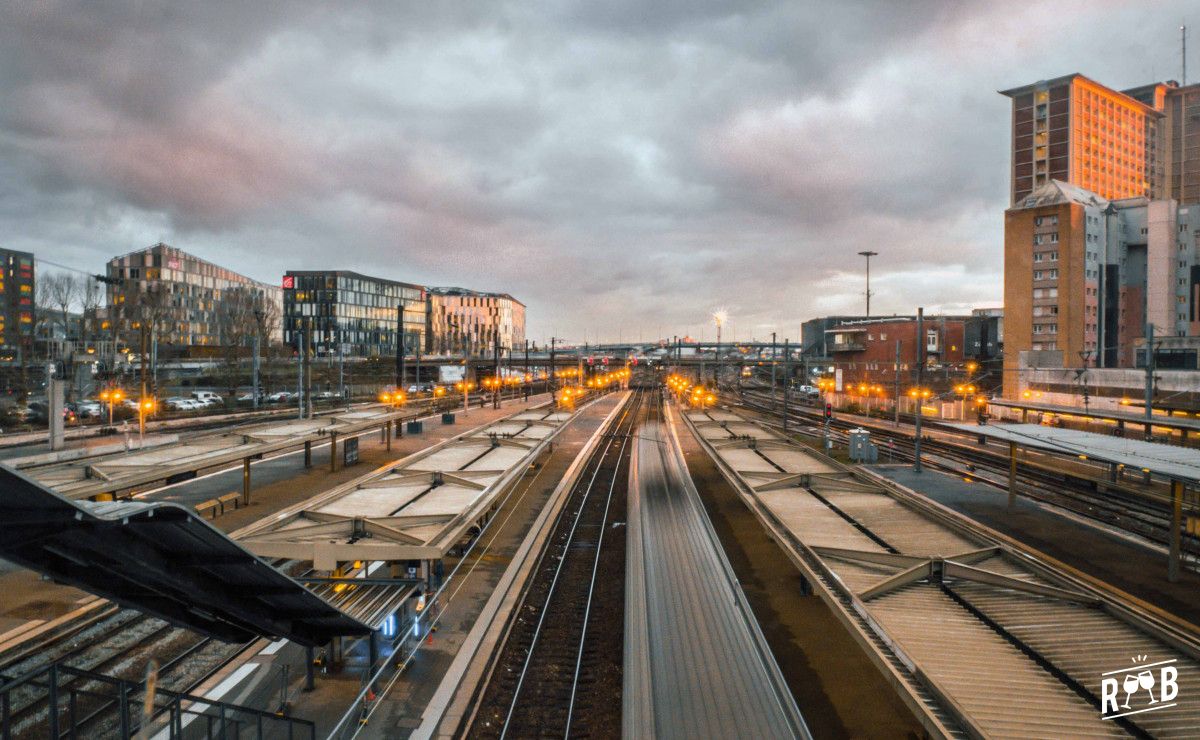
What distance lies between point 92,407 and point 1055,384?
7305 cm

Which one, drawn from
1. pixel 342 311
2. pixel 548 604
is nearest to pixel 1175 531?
pixel 548 604

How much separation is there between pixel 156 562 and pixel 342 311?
382 feet

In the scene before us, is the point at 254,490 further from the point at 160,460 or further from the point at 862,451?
the point at 862,451

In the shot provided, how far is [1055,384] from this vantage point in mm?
48281

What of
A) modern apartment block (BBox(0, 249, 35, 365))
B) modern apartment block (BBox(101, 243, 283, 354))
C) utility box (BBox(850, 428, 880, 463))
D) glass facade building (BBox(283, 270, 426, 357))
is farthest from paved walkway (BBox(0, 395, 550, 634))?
modern apartment block (BBox(0, 249, 35, 365))

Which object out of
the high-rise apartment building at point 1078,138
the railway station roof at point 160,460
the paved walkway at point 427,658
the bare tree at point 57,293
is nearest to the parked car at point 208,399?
the bare tree at point 57,293

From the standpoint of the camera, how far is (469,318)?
15262 cm

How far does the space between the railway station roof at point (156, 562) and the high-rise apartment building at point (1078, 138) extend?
306 ft

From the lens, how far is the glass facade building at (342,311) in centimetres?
11219

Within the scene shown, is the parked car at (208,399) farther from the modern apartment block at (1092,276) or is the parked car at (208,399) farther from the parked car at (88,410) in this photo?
the modern apartment block at (1092,276)

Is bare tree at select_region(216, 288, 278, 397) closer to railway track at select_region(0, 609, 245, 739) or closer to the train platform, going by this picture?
railway track at select_region(0, 609, 245, 739)

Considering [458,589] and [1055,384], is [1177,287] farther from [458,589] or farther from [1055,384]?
[458,589]

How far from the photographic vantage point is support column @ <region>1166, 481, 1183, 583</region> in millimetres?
14172

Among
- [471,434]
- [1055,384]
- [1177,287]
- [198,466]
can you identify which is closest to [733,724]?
[198,466]
